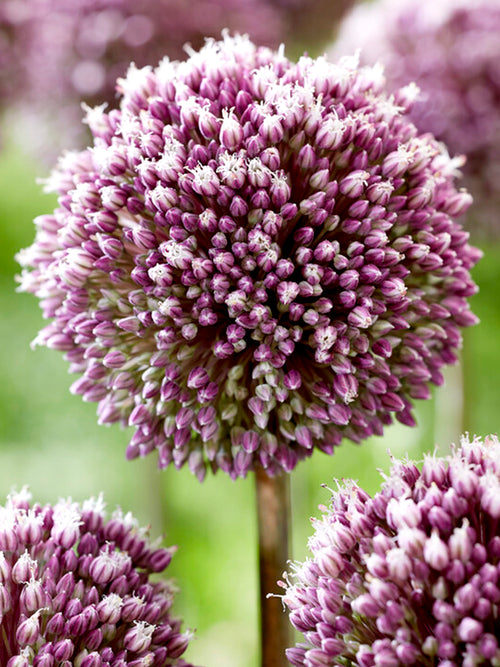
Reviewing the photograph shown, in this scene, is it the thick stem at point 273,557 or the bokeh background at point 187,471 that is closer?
the thick stem at point 273,557

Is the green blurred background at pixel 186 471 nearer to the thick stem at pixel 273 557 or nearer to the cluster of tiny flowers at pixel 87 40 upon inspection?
the cluster of tiny flowers at pixel 87 40

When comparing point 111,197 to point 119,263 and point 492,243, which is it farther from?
point 492,243

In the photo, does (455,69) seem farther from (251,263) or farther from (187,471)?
(187,471)

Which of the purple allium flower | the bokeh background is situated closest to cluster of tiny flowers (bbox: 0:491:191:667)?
the purple allium flower

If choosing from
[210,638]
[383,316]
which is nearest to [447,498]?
[383,316]

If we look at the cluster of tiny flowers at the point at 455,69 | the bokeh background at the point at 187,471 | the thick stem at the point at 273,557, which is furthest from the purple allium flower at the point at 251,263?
the bokeh background at the point at 187,471
